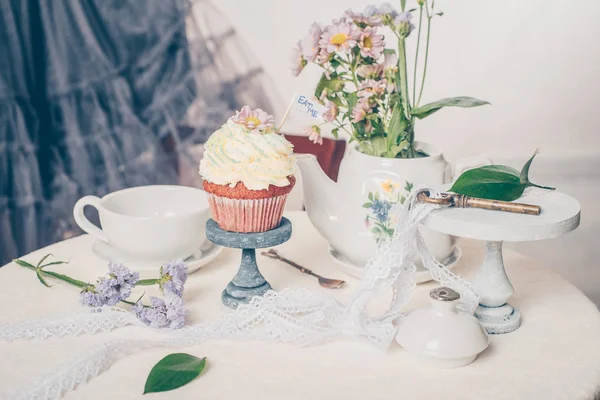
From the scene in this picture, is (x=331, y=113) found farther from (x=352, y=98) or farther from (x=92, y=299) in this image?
(x=92, y=299)

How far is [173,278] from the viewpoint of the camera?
3.23 feet

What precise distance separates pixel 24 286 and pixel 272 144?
1.60 feet

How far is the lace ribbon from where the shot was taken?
91 cm

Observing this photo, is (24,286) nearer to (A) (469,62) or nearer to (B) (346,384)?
(B) (346,384)

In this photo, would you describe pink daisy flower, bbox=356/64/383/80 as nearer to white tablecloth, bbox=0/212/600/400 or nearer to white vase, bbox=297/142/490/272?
white vase, bbox=297/142/490/272

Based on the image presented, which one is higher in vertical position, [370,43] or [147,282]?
[370,43]

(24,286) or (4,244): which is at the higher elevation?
(24,286)

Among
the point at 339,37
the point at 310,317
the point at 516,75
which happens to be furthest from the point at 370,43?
the point at 516,75

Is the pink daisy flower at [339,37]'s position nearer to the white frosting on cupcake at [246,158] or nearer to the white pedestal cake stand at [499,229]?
the white frosting on cupcake at [246,158]

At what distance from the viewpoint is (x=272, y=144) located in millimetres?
978

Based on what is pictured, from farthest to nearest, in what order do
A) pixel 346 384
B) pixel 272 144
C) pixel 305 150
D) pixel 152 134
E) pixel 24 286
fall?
1. pixel 152 134
2. pixel 305 150
3. pixel 24 286
4. pixel 272 144
5. pixel 346 384

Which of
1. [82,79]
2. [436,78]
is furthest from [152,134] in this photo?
[436,78]

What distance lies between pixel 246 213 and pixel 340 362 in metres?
0.26

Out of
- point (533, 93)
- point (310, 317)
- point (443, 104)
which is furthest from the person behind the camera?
point (533, 93)
